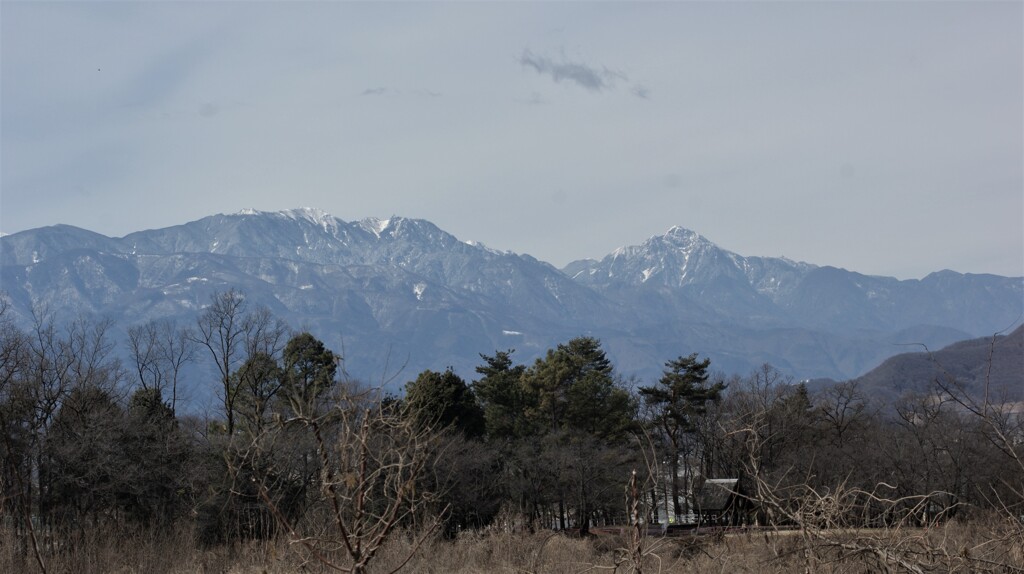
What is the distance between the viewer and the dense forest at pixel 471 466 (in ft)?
60.4

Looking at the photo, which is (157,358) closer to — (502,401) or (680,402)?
(502,401)

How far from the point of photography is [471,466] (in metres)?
49.0

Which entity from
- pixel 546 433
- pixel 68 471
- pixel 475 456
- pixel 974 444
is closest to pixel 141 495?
pixel 68 471

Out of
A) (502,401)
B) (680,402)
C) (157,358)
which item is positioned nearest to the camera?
(157,358)

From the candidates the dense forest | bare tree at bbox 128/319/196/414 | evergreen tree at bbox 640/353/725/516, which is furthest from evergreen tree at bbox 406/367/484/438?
evergreen tree at bbox 640/353/725/516

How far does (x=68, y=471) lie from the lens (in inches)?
1529

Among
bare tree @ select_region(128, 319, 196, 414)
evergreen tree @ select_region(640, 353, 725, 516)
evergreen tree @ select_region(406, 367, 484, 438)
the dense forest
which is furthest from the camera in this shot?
evergreen tree @ select_region(640, 353, 725, 516)

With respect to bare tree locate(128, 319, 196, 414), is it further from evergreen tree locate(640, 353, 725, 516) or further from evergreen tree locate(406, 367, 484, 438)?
evergreen tree locate(640, 353, 725, 516)

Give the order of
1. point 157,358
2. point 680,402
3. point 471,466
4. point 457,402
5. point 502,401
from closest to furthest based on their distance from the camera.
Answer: point 471,466 → point 457,402 → point 157,358 → point 502,401 → point 680,402

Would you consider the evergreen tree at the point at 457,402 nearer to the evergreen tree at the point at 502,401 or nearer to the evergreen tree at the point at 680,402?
the evergreen tree at the point at 502,401

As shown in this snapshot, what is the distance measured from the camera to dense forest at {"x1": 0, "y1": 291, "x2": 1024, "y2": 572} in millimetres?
18406

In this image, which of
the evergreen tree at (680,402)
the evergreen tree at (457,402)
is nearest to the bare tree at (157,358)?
the evergreen tree at (457,402)

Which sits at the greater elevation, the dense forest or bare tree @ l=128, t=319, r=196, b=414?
bare tree @ l=128, t=319, r=196, b=414

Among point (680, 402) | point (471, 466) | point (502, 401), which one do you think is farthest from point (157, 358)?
point (680, 402)
